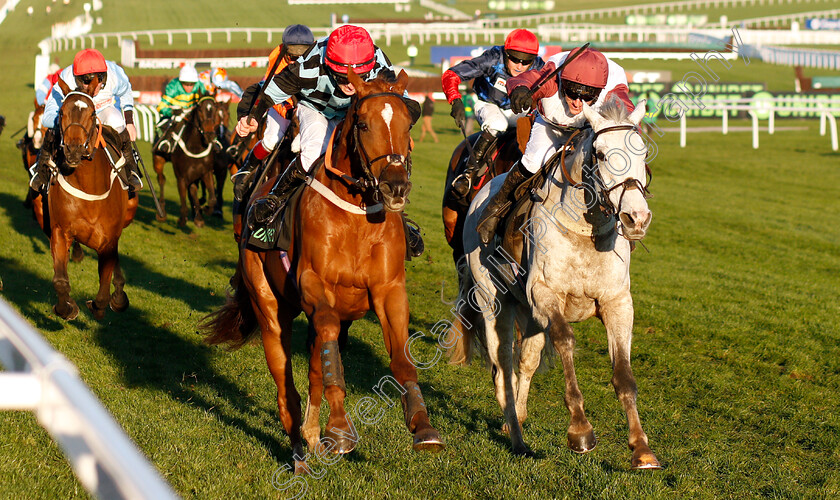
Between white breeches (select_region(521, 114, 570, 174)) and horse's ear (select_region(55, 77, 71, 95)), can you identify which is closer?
white breeches (select_region(521, 114, 570, 174))

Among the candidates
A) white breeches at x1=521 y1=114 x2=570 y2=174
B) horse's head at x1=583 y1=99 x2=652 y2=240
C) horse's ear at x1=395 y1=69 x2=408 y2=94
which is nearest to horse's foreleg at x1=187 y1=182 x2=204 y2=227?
white breeches at x1=521 y1=114 x2=570 y2=174

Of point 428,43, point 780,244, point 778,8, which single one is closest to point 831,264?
point 780,244

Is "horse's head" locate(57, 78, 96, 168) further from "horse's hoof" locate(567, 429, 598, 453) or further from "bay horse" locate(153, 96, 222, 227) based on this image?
"bay horse" locate(153, 96, 222, 227)

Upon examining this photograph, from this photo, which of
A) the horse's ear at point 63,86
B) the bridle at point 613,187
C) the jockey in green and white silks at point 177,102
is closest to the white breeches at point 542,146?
the bridle at point 613,187

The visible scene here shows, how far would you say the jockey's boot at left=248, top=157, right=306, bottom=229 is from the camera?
5.23 meters

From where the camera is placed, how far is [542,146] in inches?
217

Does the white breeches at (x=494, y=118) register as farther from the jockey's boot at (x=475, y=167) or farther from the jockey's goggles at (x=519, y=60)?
the jockey's goggles at (x=519, y=60)

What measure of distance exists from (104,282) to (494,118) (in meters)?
3.78

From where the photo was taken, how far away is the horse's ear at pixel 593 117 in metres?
4.63

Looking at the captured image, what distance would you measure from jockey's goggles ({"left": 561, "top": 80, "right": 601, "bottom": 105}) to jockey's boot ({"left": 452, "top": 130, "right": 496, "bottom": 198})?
1873 millimetres

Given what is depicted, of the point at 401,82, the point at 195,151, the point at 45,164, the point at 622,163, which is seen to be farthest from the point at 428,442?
the point at 195,151

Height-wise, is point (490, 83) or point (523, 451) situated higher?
point (490, 83)

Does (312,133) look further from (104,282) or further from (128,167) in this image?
(128,167)

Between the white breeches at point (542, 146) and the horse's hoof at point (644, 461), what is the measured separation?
1.92 meters
